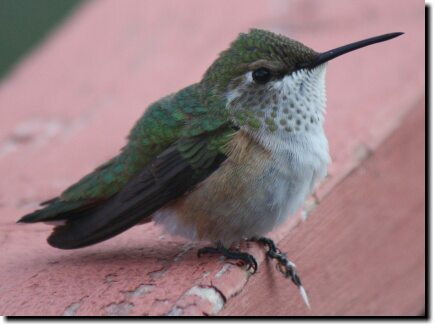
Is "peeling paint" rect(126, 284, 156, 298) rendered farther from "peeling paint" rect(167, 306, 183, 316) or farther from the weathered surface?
"peeling paint" rect(167, 306, 183, 316)

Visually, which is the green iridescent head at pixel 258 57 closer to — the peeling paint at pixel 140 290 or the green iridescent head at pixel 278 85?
the green iridescent head at pixel 278 85

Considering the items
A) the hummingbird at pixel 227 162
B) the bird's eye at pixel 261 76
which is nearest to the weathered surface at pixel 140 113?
the hummingbird at pixel 227 162

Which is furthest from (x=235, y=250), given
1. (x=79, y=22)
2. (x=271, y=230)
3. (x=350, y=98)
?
(x=79, y=22)

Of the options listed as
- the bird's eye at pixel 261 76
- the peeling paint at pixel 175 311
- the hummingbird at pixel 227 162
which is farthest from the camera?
the bird's eye at pixel 261 76

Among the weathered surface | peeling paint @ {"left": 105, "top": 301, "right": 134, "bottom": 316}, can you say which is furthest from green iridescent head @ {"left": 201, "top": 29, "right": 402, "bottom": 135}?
peeling paint @ {"left": 105, "top": 301, "right": 134, "bottom": 316}

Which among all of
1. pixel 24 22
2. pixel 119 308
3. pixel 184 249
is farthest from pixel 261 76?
pixel 24 22

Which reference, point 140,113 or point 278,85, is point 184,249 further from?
point 140,113

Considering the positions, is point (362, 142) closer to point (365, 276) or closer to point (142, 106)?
point (365, 276)
